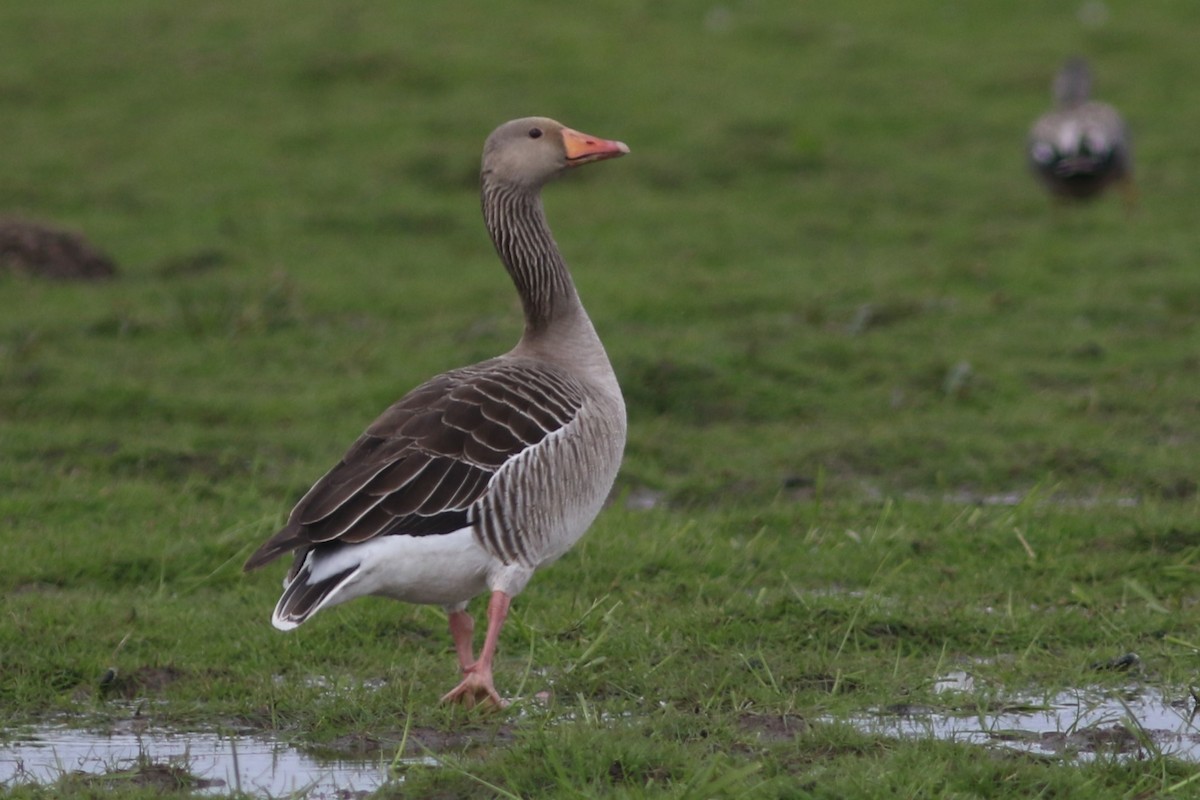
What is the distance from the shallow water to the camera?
15.0ft

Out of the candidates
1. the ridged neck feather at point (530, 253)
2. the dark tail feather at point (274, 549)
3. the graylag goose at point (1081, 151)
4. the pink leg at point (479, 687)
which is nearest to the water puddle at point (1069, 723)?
the pink leg at point (479, 687)

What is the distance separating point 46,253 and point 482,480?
7.66 metres

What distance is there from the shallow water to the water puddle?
144cm

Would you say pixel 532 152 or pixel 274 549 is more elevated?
pixel 532 152

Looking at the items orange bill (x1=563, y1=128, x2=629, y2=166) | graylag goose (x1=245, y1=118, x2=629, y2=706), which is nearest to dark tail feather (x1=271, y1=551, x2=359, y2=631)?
graylag goose (x1=245, y1=118, x2=629, y2=706)

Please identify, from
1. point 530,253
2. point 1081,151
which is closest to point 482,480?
point 530,253

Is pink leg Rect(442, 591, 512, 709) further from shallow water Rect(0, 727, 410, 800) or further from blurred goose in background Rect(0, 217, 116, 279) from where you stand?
blurred goose in background Rect(0, 217, 116, 279)

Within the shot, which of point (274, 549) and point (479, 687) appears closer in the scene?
point (274, 549)

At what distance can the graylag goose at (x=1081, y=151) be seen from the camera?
1441cm

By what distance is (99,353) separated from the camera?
10.1 meters

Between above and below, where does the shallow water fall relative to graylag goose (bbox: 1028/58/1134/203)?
above

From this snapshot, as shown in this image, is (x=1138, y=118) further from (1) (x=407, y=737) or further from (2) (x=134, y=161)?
(1) (x=407, y=737)

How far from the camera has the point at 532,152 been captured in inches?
242

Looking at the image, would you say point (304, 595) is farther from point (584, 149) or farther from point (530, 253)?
point (584, 149)
